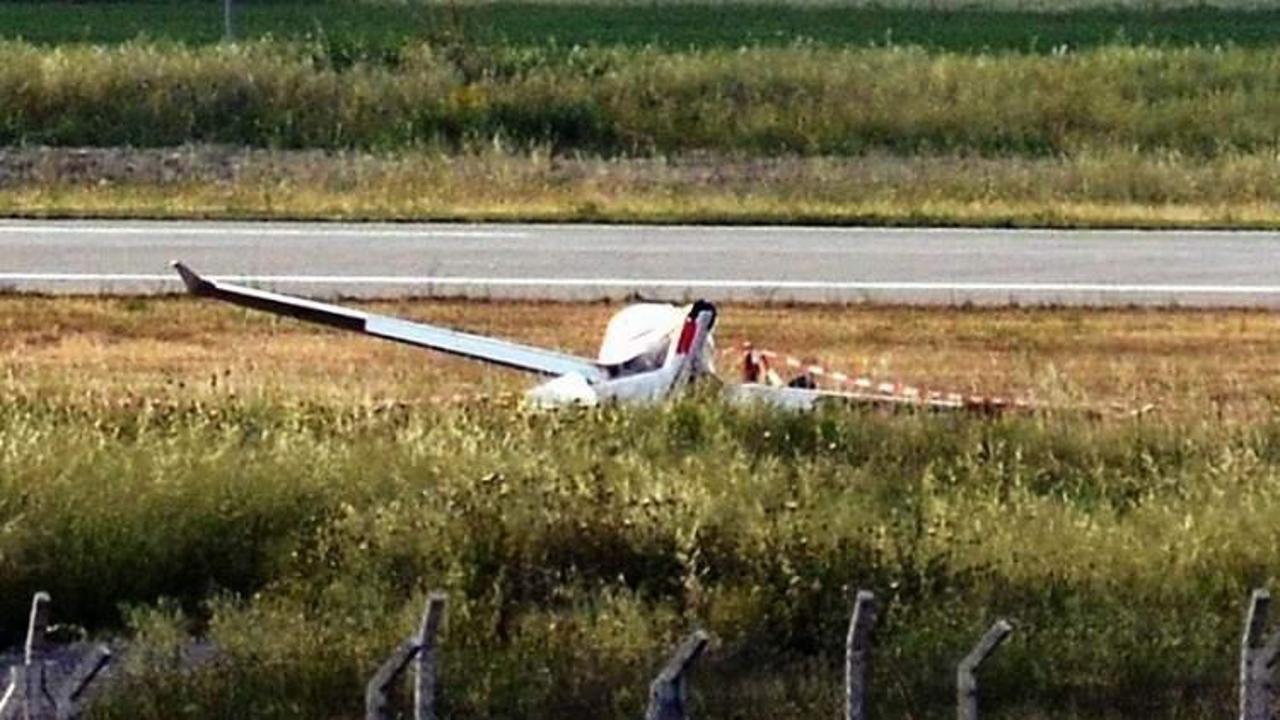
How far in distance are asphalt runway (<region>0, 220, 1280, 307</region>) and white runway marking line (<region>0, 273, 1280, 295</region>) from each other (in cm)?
2

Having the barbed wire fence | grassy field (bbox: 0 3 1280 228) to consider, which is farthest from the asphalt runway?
the barbed wire fence

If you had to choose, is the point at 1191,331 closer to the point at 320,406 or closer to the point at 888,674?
the point at 320,406

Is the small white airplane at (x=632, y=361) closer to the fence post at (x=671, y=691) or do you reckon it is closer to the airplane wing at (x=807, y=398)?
the airplane wing at (x=807, y=398)

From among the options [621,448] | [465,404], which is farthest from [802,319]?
[621,448]

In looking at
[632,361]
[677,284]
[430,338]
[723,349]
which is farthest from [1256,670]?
[677,284]

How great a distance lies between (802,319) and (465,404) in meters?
6.03

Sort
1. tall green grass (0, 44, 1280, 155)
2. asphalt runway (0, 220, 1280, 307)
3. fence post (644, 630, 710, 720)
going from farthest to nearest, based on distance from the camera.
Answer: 1. tall green grass (0, 44, 1280, 155)
2. asphalt runway (0, 220, 1280, 307)
3. fence post (644, 630, 710, 720)

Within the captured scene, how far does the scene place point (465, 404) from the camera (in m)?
15.2

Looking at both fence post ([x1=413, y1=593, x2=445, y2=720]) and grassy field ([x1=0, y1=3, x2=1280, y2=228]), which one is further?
grassy field ([x1=0, y1=3, x2=1280, y2=228])

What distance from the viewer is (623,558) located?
36.5ft

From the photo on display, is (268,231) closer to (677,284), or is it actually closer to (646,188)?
(677,284)

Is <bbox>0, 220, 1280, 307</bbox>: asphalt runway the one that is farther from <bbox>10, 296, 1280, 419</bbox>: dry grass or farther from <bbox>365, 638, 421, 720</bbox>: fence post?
<bbox>365, 638, 421, 720</bbox>: fence post

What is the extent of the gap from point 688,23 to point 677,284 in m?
38.6

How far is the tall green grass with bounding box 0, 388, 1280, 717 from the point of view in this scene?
31.3 feet
